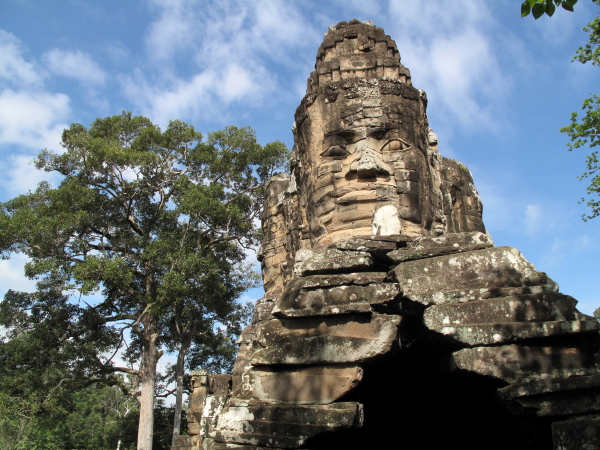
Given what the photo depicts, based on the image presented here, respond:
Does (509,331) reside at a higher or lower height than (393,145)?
lower

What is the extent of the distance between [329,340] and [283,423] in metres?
0.66

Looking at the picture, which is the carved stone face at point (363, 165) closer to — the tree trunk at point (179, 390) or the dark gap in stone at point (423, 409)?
the dark gap in stone at point (423, 409)

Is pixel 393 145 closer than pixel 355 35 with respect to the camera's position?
Yes

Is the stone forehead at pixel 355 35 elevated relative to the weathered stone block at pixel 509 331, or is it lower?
elevated

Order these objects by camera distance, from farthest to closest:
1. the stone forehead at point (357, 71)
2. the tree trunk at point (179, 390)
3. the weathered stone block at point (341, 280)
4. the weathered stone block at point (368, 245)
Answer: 1. the tree trunk at point (179, 390)
2. the stone forehead at point (357, 71)
3. the weathered stone block at point (368, 245)
4. the weathered stone block at point (341, 280)

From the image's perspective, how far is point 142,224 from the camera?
1770 centimetres

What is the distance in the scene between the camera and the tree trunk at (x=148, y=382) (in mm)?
13906

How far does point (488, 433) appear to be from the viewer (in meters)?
4.87

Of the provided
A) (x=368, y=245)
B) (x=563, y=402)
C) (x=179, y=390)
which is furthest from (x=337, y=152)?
(x=179, y=390)

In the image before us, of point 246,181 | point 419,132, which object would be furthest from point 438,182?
point 246,181

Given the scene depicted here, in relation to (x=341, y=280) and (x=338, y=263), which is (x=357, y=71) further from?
(x=341, y=280)

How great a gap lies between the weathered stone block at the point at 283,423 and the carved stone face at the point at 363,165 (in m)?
2.00

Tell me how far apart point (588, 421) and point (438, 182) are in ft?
11.9

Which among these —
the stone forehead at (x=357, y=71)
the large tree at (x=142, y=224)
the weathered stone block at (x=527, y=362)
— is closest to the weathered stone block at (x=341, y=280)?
the weathered stone block at (x=527, y=362)
